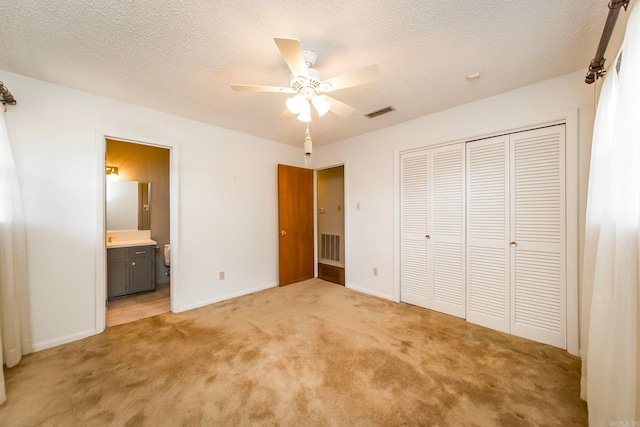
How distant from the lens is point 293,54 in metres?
1.29

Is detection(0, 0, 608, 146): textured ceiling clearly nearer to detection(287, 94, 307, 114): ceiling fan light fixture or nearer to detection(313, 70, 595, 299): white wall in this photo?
detection(313, 70, 595, 299): white wall

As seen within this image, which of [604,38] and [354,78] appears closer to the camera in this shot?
[604,38]

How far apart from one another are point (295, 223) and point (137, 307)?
2.43 m

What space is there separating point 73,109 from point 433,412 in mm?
3856

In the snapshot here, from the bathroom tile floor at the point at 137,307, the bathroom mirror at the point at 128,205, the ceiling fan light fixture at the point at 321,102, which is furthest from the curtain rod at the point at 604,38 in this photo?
the bathroom mirror at the point at 128,205

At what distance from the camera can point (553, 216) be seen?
83.1 inches

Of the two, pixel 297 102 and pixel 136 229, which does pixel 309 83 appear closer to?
pixel 297 102

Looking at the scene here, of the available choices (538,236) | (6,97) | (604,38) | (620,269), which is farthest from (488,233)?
(6,97)

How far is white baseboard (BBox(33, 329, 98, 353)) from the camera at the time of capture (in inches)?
81.4

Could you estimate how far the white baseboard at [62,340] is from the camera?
2.07 m

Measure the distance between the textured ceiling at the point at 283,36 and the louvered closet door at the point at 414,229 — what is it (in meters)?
0.86

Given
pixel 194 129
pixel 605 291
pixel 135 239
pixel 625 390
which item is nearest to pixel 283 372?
pixel 625 390

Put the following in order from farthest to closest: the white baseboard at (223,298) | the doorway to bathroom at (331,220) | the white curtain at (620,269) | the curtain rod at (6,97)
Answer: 1. the doorway to bathroom at (331,220)
2. the white baseboard at (223,298)
3. the curtain rod at (6,97)
4. the white curtain at (620,269)

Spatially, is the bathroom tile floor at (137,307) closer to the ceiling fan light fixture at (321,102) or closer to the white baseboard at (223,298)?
the white baseboard at (223,298)
